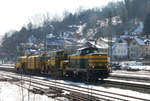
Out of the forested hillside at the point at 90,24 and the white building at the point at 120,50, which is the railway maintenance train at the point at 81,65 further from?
the white building at the point at 120,50

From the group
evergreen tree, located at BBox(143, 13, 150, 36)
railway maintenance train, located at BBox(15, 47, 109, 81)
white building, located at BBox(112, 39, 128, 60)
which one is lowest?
railway maintenance train, located at BBox(15, 47, 109, 81)

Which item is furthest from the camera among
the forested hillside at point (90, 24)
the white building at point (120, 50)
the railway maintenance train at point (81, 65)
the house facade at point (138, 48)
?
the forested hillside at point (90, 24)

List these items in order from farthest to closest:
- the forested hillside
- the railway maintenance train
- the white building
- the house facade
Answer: the forested hillside < the white building < the house facade < the railway maintenance train

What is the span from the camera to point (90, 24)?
170125mm

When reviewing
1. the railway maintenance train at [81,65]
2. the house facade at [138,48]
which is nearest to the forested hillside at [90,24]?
the house facade at [138,48]

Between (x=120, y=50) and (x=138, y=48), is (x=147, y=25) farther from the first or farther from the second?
(x=120, y=50)

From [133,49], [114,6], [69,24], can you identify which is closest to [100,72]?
[133,49]

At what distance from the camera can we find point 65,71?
24.8 metres

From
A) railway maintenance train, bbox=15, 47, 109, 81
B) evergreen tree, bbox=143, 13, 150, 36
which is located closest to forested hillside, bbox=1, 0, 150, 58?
evergreen tree, bbox=143, 13, 150, 36

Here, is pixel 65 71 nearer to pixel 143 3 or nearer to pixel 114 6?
pixel 143 3

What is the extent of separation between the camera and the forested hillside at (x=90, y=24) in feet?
350

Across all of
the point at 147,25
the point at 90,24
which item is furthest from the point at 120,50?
the point at 90,24

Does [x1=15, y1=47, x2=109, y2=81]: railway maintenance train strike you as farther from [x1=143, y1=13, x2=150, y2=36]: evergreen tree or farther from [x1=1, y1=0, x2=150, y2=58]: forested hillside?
[x1=143, y1=13, x2=150, y2=36]: evergreen tree

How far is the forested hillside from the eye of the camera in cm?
10656
